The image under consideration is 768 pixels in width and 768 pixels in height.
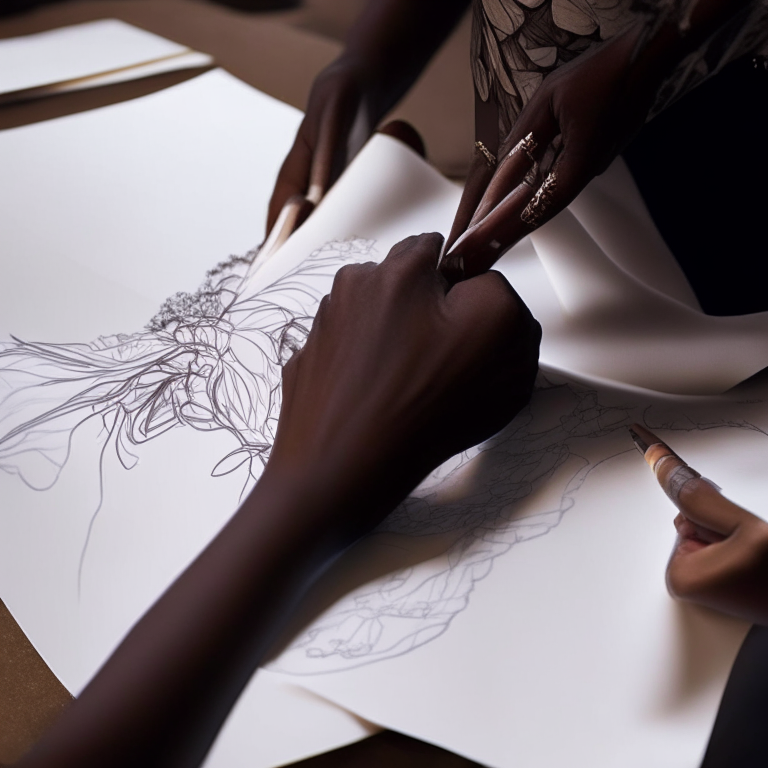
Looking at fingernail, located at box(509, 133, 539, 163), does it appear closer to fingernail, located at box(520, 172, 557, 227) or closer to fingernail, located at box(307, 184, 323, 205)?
fingernail, located at box(520, 172, 557, 227)

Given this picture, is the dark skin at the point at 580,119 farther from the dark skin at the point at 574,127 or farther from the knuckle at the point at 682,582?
the knuckle at the point at 682,582

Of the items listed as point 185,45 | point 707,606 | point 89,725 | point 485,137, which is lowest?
point 89,725

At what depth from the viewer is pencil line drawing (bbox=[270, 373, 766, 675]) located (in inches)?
13.3

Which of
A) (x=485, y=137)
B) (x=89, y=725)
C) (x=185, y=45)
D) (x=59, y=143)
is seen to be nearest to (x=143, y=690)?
(x=89, y=725)

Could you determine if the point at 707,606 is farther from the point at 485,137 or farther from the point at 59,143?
the point at 59,143

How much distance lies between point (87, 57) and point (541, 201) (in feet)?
2.00

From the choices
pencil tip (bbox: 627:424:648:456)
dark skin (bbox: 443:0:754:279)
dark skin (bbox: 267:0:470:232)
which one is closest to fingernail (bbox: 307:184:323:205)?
dark skin (bbox: 267:0:470:232)

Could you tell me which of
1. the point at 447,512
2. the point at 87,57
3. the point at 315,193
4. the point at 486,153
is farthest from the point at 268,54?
the point at 447,512

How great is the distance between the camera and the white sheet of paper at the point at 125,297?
1.16 feet

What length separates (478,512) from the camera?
0.38 metres

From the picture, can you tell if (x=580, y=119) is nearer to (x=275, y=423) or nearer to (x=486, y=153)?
(x=486, y=153)

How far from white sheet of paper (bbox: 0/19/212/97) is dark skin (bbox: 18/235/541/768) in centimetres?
53

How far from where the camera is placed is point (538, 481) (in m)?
0.39

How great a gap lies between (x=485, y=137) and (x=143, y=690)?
0.38 m
